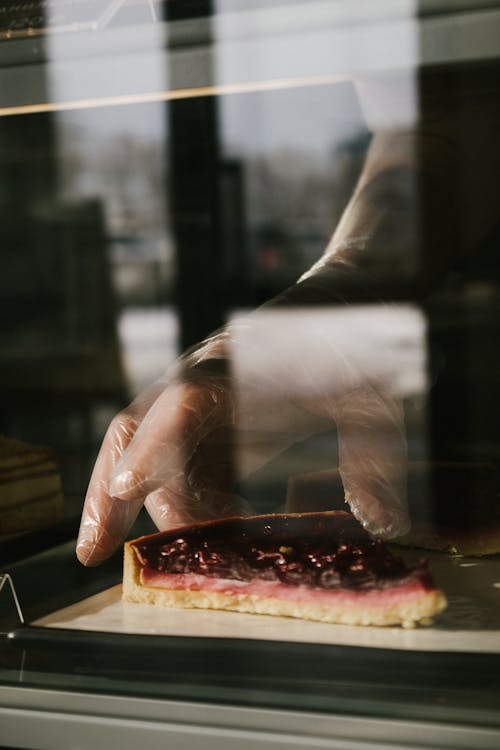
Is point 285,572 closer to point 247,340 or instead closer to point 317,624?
point 317,624

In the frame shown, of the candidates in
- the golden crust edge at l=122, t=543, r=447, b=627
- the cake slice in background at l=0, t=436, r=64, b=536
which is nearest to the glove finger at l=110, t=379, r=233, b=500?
the golden crust edge at l=122, t=543, r=447, b=627

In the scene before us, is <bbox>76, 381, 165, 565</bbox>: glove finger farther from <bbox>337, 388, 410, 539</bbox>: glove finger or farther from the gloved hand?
<bbox>337, 388, 410, 539</bbox>: glove finger

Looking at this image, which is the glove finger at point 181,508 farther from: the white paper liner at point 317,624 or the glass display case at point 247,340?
the white paper liner at point 317,624

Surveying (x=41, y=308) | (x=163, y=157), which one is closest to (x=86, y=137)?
(x=163, y=157)

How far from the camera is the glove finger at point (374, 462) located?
0.92 m

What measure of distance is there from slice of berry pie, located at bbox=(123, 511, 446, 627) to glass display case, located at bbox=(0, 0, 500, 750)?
0.02 metres

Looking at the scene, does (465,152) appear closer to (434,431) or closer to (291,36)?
(291,36)

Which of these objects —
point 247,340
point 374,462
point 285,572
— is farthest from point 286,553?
point 247,340

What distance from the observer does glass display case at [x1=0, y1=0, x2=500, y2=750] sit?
68 centimetres

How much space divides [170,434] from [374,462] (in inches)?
9.0

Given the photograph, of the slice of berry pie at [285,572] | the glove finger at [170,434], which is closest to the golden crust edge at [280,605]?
the slice of berry pie at [285,572]

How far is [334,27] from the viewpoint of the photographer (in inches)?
30.3

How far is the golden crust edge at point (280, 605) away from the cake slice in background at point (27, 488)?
185 millimetres

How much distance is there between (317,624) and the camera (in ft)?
2.66
